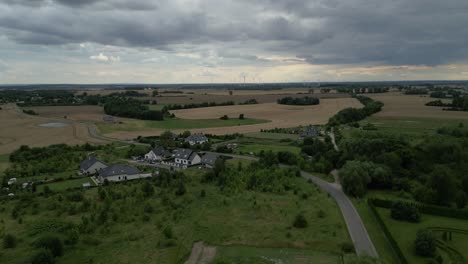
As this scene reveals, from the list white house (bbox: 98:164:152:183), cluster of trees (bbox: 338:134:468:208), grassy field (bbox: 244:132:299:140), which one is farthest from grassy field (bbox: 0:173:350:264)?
grassy field (bbox: 244:132:299:140)

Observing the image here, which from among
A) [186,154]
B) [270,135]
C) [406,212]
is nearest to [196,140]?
[186,154]

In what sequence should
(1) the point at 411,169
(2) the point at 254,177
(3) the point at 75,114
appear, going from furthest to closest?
(3) the point at 75,114
(1) the point at 411,169
(2) the point at 254,177

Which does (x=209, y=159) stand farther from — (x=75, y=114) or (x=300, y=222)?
(x=75, y=114)

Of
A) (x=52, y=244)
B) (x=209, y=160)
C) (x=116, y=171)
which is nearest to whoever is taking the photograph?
(x=52, y=244)

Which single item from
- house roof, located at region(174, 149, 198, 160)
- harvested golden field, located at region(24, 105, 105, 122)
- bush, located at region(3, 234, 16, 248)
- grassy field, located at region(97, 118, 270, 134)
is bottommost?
bush, located at region(3, 234, 16, 248)

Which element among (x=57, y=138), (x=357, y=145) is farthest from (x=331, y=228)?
(x=57, y=138)

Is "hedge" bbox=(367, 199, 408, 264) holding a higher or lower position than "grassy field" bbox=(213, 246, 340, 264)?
higher

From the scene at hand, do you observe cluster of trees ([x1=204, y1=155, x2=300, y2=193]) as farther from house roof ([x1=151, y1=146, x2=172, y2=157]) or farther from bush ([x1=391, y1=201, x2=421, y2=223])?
house roof ([x1=151, y1=146, x2=172, y2=157])

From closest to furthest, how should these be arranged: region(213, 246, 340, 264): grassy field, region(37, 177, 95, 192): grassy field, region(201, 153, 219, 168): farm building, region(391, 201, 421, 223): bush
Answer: region(213, 246, 340, 264): grassy field → region(391, 201, 421, 223): bush → region(37, 177, 95, 192): grassy field → region(201, 153, 219, 168): farm building

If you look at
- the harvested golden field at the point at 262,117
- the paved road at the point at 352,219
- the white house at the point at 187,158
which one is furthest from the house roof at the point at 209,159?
the harvested golden field at the point at 262,117
